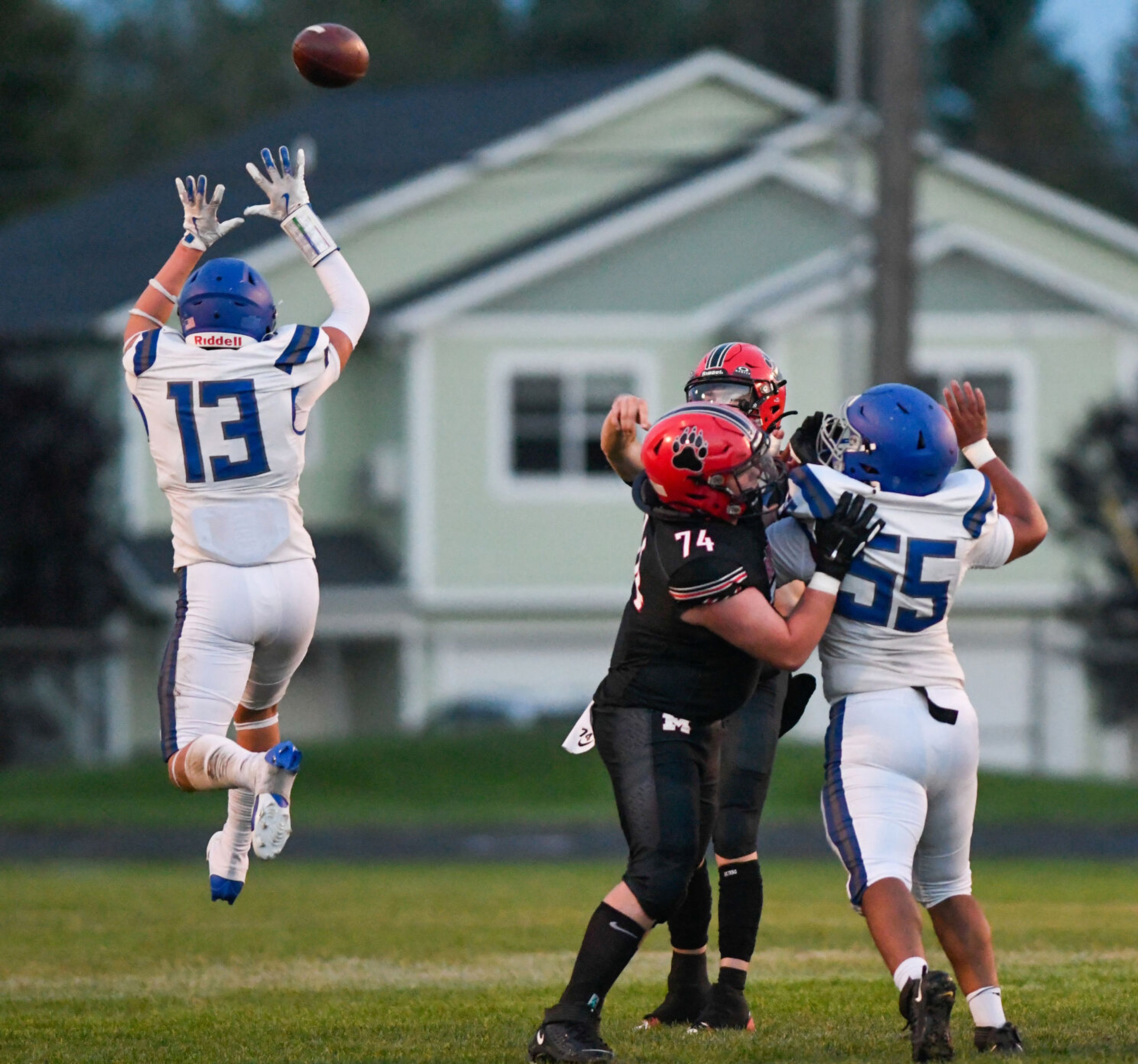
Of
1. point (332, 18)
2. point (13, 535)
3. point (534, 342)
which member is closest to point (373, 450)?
point (534, 342)

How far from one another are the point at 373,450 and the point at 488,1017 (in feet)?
62.2

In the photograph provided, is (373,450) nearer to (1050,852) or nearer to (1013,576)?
(1013,576)

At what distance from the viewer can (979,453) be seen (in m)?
6.77

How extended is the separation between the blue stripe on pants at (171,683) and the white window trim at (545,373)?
17.7 m

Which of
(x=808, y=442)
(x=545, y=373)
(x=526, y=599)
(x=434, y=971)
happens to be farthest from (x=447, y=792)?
(x=808, y=442)

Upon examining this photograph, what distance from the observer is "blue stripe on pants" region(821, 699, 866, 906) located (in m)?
6.21

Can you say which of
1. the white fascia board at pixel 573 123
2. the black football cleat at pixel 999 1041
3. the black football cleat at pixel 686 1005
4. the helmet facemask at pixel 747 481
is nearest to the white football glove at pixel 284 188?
the helmet facemask at pixel 747 481

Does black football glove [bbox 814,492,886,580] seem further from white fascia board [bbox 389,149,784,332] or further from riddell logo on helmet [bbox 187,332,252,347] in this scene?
white fascia board [bbox 389,149,784,332]

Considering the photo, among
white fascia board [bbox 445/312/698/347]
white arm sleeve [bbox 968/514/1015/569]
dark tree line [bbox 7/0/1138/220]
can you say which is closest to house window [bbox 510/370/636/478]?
white fascia board [bbox 445/312/698/347]

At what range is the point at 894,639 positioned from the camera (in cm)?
627

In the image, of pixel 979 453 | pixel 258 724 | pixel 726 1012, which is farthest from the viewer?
pixel 258 724

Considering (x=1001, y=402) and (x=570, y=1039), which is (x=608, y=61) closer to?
(x=1001, y=402)

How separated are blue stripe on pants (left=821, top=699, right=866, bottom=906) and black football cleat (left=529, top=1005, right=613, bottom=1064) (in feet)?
2.82

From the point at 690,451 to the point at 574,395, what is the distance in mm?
18964
